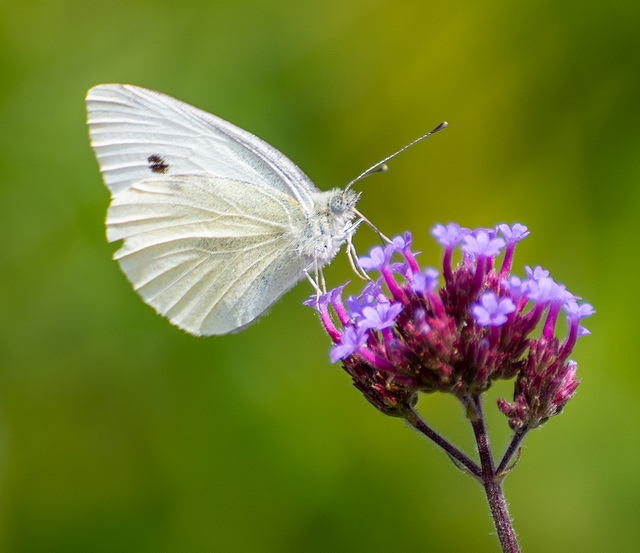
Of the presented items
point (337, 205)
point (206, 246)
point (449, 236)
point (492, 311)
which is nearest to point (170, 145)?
point (206, 246)

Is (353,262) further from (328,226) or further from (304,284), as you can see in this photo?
(304,284)

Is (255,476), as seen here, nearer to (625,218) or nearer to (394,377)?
(394,377)

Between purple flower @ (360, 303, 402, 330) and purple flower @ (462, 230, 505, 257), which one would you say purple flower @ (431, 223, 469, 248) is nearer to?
purple flower @ (462, 230, 505, 257)

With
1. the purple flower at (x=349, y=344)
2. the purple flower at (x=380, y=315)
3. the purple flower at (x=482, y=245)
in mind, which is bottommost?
the purple flower at (x=349, y=344)

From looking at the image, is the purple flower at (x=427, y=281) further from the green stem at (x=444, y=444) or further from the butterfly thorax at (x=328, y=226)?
the butterfly thorax at (x=328, y=226)

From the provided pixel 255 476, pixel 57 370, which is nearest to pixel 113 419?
pixel 57 370

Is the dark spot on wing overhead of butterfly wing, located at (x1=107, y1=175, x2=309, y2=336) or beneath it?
overhead

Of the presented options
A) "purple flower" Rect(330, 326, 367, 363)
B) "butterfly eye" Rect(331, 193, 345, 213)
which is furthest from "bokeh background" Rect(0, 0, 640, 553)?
"purple flower" Rect(330, 326, 367, 363)

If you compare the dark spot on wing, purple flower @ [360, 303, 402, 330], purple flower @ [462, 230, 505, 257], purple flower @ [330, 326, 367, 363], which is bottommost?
purple flower @ [330, 326, 367, 363]

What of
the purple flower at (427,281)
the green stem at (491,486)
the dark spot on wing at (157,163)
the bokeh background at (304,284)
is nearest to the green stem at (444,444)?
the green stem at (491,486)
